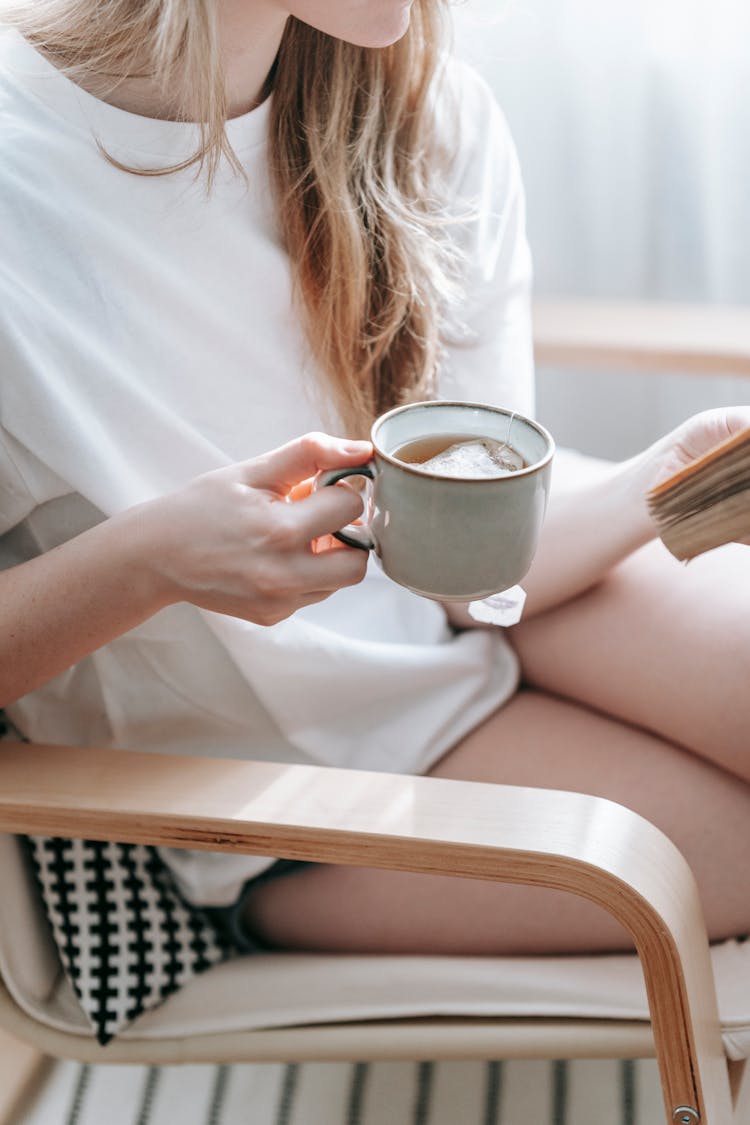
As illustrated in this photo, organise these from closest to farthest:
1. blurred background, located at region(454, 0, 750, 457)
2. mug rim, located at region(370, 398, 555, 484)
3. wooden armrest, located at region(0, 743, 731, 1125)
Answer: mug rim, located at region(370, 398, 555, 484) < wooden armrest, located at region(0, 743, 731, 1125) < blurred background, located at region(454, 0, 750, 457)

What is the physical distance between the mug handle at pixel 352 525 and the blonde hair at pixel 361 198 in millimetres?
256

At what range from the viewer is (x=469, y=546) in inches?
23.5

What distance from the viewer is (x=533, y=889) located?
2.87ft

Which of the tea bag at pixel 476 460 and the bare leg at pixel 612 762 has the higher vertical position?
the tea bag at pixel 476 460

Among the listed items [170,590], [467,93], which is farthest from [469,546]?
[467,93]

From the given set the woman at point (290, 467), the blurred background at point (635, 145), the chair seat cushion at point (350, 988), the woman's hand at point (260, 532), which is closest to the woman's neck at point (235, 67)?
the woman at point (290, 467)

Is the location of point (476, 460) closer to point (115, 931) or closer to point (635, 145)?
point (115, 931)

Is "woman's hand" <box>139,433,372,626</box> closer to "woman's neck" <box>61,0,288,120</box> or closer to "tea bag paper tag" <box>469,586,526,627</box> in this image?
"tea bag paper tag" <box>469,586,526,627</box>

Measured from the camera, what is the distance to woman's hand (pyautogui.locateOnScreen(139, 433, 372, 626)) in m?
0.65

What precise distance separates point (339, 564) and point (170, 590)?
108mm

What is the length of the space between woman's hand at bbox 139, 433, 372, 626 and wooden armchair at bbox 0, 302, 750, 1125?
12 cm

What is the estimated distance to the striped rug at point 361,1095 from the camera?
1009mm

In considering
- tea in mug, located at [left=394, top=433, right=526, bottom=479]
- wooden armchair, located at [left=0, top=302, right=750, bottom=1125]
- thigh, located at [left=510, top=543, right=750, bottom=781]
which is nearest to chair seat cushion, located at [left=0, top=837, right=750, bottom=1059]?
wooden armchair, located at [left=0, top=302, right=750, bottom=1125]

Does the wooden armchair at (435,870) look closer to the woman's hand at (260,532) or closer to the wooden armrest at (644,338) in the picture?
the woman's hand at (260,532)
